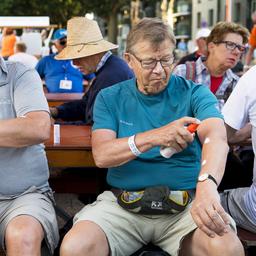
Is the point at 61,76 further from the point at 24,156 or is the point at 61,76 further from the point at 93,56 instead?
the point at 24,156

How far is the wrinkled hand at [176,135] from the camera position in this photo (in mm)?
2330

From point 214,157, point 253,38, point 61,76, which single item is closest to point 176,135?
point 214,157

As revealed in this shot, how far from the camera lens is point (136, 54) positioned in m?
2.64

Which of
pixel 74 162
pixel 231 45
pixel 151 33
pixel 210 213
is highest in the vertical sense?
pixel 151 33

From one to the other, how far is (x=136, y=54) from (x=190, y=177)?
60 cm

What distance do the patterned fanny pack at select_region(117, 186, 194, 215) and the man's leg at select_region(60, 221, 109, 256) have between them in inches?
7.4

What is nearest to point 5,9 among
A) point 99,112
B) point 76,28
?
point 76,28

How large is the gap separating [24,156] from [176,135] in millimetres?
787

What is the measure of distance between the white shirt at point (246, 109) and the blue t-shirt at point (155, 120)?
0.16 m

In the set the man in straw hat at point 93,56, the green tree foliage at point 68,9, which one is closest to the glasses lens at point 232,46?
A: the man in straw hat at point 93,56

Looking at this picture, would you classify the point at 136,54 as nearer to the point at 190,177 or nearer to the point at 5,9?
the point at 190,177

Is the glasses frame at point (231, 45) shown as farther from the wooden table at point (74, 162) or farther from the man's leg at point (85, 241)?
the man's leg at point (85, 241)

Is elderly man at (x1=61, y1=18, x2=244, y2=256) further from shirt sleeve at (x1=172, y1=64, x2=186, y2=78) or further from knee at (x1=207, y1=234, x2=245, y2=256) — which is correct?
shirt sleeve at (x1=172, y1=64, x2=186, y2=78)

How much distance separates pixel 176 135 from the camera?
2346 millimetres
